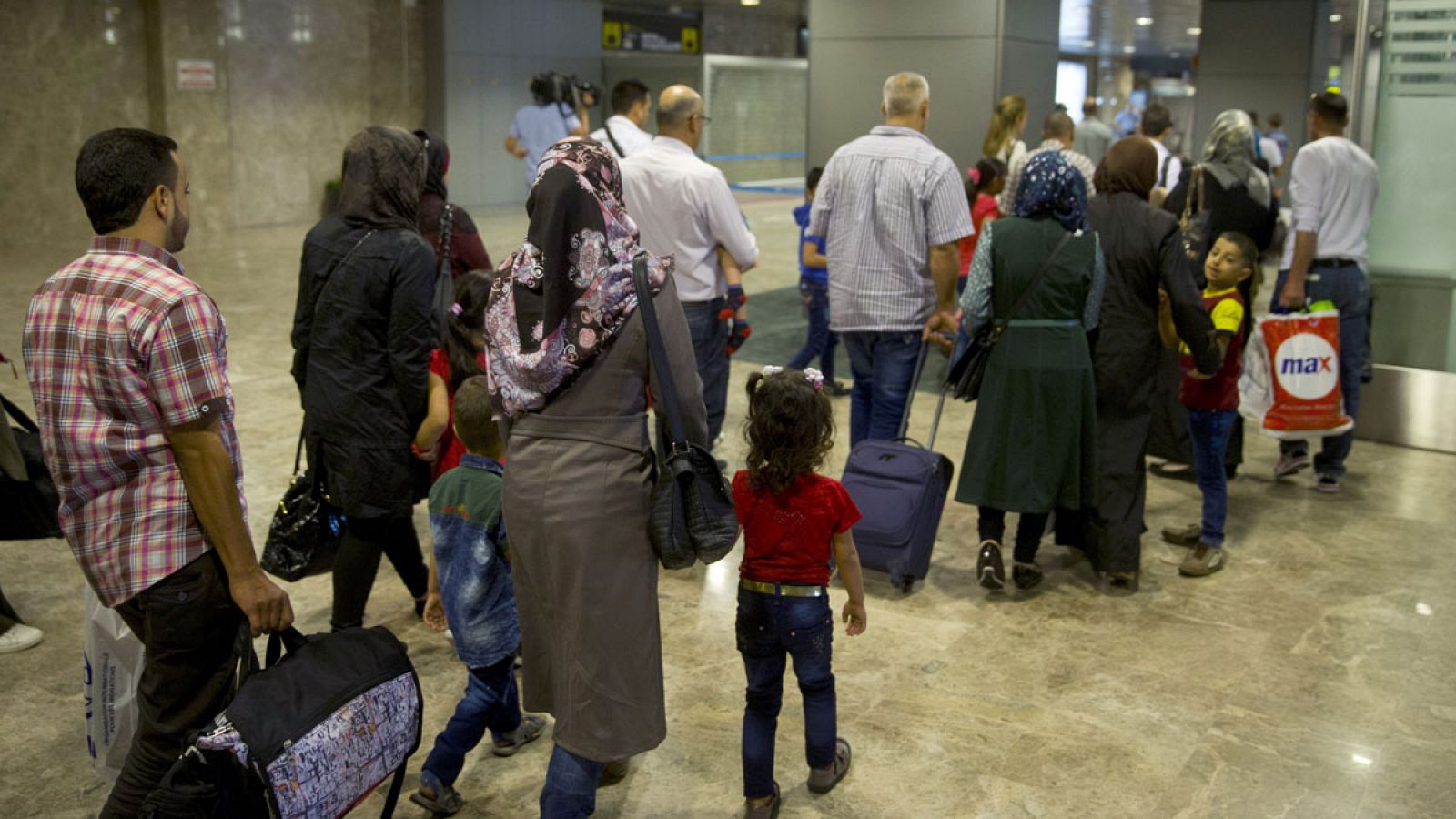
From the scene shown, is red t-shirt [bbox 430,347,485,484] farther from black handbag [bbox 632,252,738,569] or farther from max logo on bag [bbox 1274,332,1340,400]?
max logo on bag [bbox 1274,332,1340,400]

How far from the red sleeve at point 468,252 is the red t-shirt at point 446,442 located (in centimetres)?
58

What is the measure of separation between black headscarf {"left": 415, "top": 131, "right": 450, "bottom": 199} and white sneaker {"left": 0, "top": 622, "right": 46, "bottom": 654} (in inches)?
77.1

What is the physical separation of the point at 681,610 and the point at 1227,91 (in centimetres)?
1564

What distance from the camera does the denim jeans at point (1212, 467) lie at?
5102mm

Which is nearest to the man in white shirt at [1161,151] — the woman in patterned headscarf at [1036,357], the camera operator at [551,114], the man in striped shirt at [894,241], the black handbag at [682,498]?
the man in striped shirt at [894,241]

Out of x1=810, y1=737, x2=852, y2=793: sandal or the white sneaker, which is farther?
the white sneaker

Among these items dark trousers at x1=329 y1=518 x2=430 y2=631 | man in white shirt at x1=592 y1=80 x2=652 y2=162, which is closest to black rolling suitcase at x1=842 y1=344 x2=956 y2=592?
dark trousers at x1=329 y1=518 x2=430 y2=631

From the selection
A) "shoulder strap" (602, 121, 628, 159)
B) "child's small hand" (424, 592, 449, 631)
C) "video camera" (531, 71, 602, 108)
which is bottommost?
"child's small hand" (424, 592, 449, 631)

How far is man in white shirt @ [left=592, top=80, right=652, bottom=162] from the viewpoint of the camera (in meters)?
6.38

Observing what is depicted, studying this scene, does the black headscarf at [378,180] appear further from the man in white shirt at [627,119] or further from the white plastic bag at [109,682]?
the man in white shirt at [627,119]

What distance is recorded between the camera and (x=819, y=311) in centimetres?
745

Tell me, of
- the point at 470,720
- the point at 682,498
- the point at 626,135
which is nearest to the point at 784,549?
the point at 682,498

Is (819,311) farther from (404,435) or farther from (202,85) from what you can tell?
(202,85)

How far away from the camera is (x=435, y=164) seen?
14.8 ft
